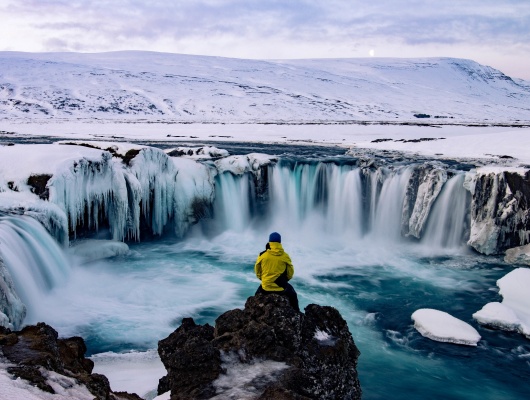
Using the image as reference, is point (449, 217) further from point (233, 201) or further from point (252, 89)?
point (252, 89)

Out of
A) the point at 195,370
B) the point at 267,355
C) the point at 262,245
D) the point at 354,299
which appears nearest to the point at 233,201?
the point at 262,245

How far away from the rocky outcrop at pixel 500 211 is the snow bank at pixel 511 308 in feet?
9.23

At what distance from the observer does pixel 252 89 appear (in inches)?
4560

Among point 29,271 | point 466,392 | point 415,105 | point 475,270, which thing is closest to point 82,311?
point 29,271

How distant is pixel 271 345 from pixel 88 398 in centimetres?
186

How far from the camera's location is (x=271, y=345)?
5367 mm

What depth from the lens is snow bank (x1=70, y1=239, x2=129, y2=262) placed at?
1348 cm

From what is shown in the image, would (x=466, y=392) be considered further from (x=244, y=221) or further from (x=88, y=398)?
(x=244, y=221)

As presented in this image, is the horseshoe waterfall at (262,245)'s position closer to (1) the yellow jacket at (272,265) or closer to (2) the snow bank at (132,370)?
(2) the snow bank at (132,370)

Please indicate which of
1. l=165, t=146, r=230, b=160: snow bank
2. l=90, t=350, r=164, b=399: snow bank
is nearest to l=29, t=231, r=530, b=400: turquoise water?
l=90, t=350, r=164, b=399: snow bank

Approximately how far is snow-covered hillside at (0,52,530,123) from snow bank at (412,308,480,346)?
200 ft

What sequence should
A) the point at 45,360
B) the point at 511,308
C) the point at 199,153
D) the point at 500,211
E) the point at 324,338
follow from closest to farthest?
the point at 45,360 < the point at 324,338 < the point at 511,308 < the point at 500,211 < the point at 199,153

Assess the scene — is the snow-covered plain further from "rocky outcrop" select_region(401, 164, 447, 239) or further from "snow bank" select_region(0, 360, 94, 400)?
"snow bank" select_region(0, 360, 94, 400)

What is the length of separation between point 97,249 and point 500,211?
37.7ft
